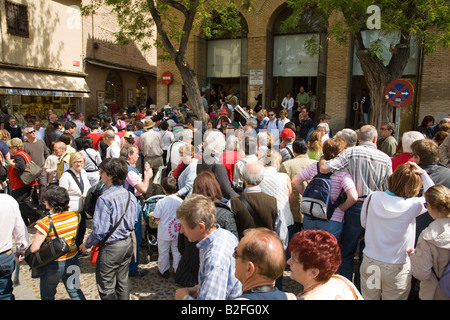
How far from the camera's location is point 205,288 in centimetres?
217

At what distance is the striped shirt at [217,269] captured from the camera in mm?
2178

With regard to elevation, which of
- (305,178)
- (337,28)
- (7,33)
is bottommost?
(305,178)

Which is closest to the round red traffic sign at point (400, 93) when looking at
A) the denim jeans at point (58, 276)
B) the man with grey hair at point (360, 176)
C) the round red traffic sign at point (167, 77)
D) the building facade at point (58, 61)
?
the man with grey hair at point (360, 176)

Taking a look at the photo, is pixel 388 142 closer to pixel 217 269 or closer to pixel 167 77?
pixel 217 269

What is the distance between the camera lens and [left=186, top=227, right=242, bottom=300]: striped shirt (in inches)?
85.7

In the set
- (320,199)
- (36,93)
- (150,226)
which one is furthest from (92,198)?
(36,93)

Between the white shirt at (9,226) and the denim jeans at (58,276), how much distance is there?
0.38 m

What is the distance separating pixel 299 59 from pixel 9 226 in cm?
1693

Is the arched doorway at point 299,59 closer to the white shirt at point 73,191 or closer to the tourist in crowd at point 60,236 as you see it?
the white shirt at point 73,191

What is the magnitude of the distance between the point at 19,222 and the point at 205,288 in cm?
235

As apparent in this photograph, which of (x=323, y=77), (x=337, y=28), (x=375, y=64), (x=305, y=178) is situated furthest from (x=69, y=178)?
(x=323, y=77)

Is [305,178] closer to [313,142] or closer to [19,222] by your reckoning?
[313,142]

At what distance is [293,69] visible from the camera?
18328 millimetres

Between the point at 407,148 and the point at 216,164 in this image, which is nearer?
the point at 216,164
